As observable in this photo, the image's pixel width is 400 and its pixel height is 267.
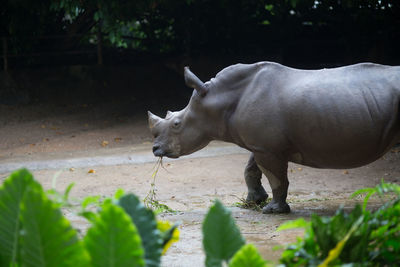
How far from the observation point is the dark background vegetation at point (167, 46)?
1487cm

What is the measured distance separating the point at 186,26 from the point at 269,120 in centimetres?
1041

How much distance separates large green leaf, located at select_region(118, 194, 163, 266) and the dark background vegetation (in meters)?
12.9

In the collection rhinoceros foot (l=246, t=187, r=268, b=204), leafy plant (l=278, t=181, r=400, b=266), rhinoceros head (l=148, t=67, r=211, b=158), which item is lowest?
rhinoceros foot (l=246, t=187, r=268, b=204)

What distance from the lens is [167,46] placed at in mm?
16688

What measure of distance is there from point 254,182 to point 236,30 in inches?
382

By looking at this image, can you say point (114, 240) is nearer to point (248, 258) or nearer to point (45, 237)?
point (45, 237)

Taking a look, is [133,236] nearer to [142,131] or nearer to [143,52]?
[142,131]

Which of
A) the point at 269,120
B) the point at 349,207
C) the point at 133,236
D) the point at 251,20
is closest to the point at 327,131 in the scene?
the point at 269,120

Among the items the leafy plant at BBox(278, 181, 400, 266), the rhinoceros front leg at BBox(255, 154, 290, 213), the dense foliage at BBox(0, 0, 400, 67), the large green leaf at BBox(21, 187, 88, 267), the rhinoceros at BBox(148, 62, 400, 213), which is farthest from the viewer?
the dense foliage at BBox(0, 0, 400, 67)

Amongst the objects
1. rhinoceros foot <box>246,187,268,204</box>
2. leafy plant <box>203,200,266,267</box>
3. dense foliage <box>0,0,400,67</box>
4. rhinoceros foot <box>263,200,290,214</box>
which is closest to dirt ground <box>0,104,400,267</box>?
rhinoceros foot <box>263,200,290,214</box>

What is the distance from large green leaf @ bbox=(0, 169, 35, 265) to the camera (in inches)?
69.1

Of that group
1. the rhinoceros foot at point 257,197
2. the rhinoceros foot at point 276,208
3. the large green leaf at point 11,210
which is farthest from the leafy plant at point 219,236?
the rhinoceros foot at point 257,197

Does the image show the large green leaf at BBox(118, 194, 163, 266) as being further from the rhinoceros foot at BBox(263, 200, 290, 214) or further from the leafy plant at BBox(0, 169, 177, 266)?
the rhinoceros foot at BBox(263, 200, 290, 214)

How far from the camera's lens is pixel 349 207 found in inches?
243
